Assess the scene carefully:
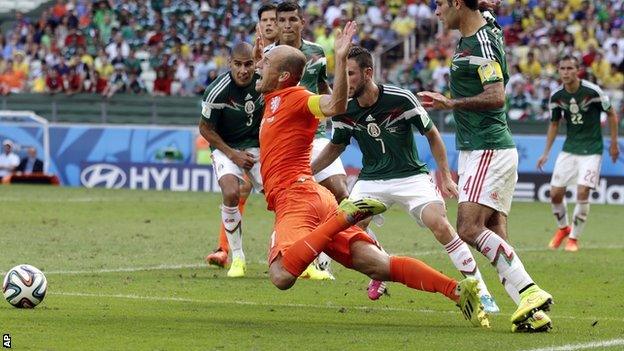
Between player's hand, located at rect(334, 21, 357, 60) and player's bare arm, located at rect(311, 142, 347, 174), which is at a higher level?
player's hand, located at rect(334, 21, 357, 60)

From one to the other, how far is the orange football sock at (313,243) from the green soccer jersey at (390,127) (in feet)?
4.21

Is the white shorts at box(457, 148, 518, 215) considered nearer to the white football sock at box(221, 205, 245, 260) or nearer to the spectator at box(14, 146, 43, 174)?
the white football sock at box(221, 205, 245, 260)

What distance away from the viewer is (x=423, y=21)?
36.8 m

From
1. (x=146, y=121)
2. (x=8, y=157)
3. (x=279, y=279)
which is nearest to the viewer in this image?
(x=279, y=279)

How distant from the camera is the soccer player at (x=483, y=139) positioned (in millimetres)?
9938

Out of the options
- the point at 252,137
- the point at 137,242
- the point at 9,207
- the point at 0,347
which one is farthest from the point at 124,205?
the point at 0,347

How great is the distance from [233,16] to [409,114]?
2974 cm

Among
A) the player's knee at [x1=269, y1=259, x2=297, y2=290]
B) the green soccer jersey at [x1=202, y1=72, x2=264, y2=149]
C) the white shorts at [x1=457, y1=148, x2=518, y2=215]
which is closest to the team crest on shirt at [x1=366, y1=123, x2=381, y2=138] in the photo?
the white shorts at [x1=457, y1=148, x2=518, y2=215]

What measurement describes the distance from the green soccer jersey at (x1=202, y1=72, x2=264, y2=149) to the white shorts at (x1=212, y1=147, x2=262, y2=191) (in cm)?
17

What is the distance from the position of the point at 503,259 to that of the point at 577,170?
8738 mm

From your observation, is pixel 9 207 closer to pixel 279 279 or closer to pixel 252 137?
pixel 252 137

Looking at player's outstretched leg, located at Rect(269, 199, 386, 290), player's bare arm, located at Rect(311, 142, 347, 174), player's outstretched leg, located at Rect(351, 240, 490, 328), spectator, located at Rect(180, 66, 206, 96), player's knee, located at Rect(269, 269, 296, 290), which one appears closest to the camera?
player's outstretched leg, located at Rect(351, 240, 490, 328)

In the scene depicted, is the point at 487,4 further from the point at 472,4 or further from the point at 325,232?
the point at 325,232

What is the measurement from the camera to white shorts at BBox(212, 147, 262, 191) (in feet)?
46.0
